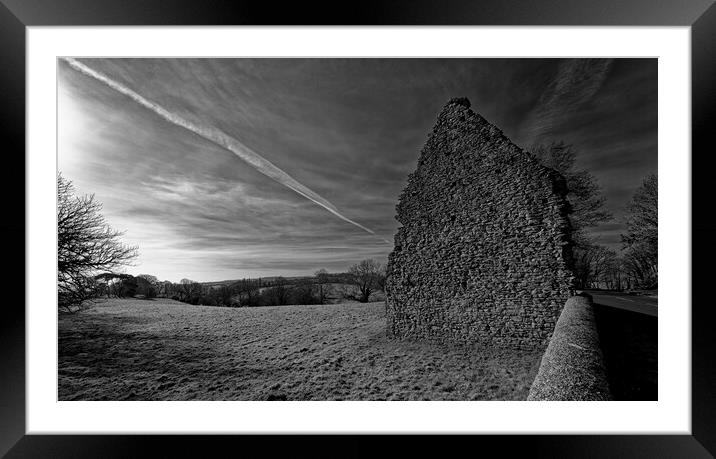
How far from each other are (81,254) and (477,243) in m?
9.66

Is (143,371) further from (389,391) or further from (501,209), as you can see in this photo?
(501,209)

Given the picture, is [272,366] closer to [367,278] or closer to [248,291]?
[248,291]

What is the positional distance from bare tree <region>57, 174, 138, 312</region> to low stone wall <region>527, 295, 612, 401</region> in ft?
24.4

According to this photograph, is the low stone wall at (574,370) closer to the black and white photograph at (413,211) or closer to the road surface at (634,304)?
the black and white photograph at (413,211)

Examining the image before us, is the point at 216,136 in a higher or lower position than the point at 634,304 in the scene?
higher

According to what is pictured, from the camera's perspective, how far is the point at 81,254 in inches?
235

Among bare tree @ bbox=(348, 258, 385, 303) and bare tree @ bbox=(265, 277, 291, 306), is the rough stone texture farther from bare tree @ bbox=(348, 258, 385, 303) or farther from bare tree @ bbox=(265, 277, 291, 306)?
bare tree @ bbox=(265, 277, 291, 306)

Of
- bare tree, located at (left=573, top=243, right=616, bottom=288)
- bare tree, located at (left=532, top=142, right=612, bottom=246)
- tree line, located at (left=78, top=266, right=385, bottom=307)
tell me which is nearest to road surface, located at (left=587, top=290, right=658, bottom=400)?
bare tree, located at (left=532, top=142, right=612, bottom=246)

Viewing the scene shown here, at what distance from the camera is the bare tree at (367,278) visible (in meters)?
18.6

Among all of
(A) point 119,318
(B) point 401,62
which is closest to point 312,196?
(B) point 401,62

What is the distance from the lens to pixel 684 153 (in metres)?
3.00

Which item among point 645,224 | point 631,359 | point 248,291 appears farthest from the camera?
point 248,291
